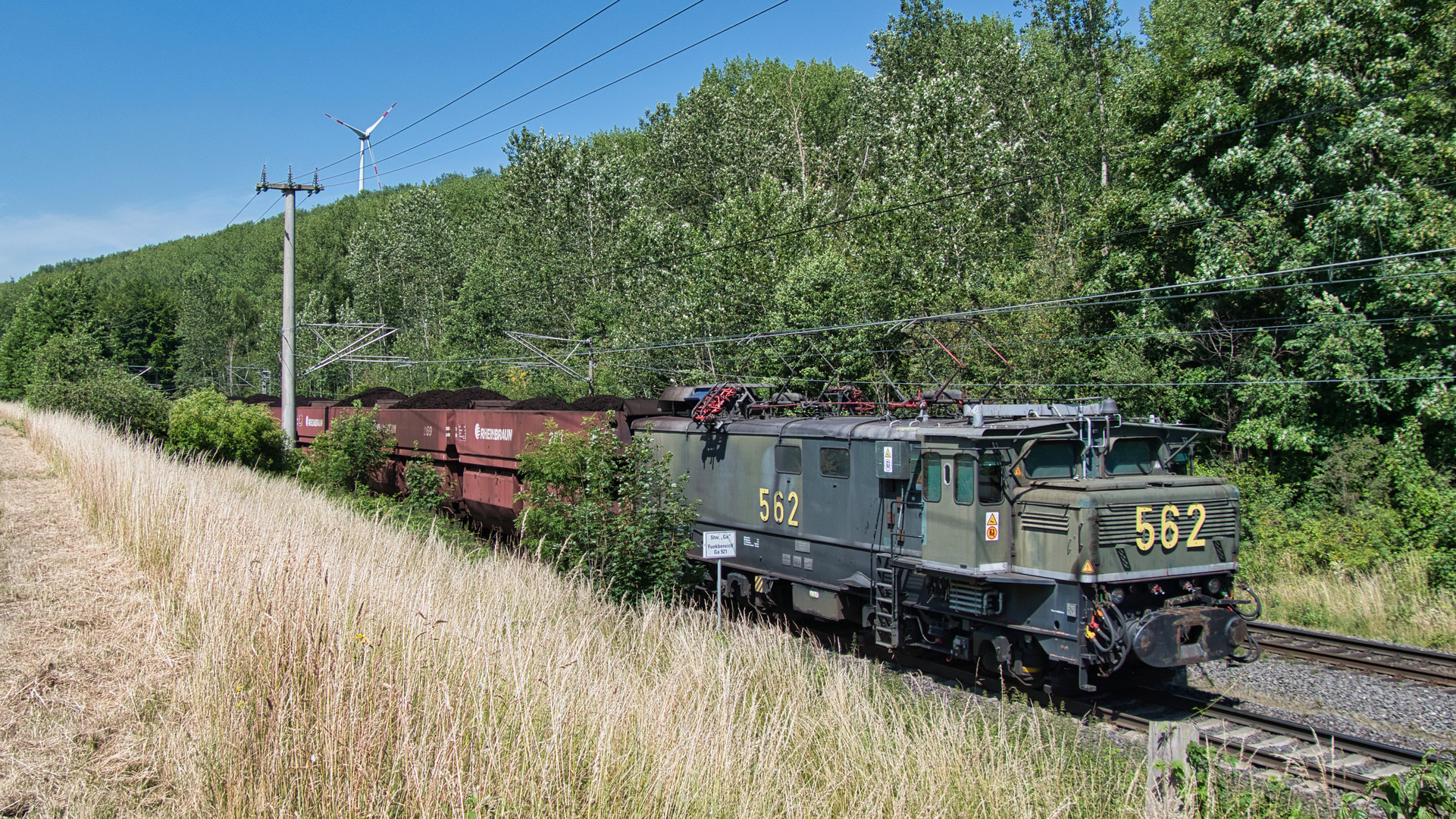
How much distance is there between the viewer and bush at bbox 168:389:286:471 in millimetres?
20078

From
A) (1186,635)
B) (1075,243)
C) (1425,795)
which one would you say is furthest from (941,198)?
(1425,795)

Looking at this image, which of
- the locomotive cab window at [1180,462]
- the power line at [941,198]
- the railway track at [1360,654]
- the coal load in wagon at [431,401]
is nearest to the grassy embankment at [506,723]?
the locomotive cab window at [1180,462]

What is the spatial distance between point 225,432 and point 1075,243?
885 inches

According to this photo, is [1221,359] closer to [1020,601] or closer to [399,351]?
[1020,601]

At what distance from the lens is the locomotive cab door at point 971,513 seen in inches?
354

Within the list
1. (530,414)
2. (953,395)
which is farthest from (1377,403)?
(530,414)

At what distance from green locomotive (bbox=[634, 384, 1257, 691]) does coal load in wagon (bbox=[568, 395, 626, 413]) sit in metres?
4.58

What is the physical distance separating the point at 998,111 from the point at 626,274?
16.5m

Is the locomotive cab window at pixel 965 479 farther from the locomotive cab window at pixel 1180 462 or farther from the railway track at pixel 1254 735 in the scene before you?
the locomotive cab window at pixel 1180 462

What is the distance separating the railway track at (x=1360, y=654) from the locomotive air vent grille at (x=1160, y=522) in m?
3.58

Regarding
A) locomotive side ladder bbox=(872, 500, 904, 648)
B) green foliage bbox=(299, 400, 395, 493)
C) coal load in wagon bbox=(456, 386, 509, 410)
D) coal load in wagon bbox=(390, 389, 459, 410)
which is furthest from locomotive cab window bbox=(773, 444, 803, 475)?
green foliage bbox=(299, 400, 395, 493)

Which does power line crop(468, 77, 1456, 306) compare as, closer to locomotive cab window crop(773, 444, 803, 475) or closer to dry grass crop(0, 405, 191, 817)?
locomotive cab window crop(773, 444, 803, 475)

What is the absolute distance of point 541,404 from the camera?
1662cm

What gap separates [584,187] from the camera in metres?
40.8
